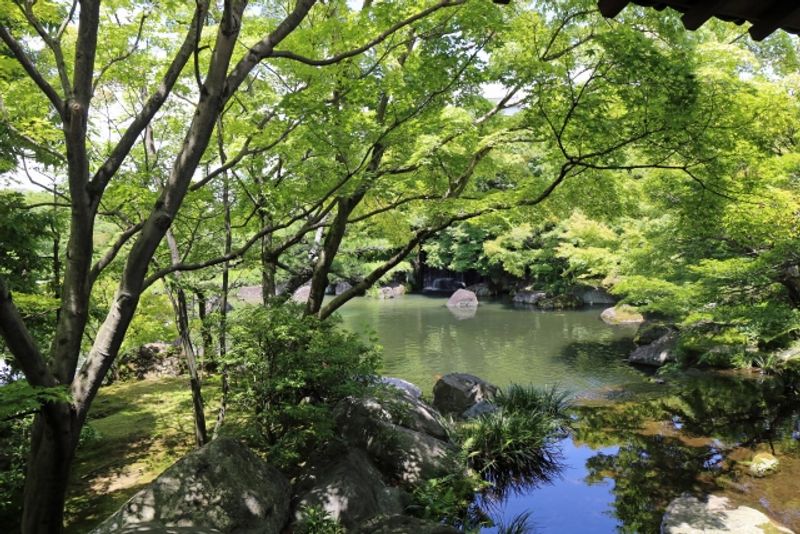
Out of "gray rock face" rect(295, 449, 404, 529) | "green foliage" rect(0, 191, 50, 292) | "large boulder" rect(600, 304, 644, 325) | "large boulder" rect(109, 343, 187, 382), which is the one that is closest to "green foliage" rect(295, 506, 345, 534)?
"gray rock face" rect(295, 449, 404, 529)

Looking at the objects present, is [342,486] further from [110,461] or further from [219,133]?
[219,133]

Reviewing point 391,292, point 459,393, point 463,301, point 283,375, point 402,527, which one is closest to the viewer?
point 402,527

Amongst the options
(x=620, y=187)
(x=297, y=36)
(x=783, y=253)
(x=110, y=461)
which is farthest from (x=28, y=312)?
(x=783, y=253)

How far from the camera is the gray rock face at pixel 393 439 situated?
22.4ft

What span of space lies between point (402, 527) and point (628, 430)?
20.9 ft

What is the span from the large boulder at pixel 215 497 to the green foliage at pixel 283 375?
667 mm

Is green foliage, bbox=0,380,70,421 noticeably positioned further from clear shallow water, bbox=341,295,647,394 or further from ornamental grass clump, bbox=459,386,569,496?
clear shallow water, bbox=341,295,647,394

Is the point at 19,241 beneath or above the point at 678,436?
above

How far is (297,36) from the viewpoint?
6301 millimetres

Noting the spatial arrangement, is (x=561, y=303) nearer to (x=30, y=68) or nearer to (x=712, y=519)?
(x=712, y=519)

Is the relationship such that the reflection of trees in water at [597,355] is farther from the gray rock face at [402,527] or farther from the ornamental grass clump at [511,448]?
the gray rock face at [402,527]

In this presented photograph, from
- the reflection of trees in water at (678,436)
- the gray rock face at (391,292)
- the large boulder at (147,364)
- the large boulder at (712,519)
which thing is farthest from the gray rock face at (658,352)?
the gray rock face at (391,292)

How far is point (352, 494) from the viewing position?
543 centimetres

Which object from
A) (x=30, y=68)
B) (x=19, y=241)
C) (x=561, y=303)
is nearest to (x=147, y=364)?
(x=19, y=241)
